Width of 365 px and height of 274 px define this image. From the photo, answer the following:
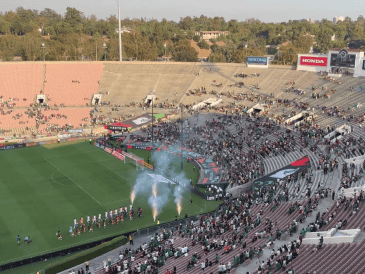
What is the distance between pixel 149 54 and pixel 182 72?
21.9 meters

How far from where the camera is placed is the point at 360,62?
65.3 m

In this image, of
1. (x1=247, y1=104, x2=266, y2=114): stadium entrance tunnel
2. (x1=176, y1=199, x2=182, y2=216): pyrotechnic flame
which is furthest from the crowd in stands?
(x1=247, y1=104, x2=266, y2=114): stadium entrance tunnel

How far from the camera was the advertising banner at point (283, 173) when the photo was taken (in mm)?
38963

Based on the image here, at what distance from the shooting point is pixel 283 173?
4009 centimetres

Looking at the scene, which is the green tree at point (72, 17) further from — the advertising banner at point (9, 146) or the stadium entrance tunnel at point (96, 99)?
the advertising banner at point (9, 146)

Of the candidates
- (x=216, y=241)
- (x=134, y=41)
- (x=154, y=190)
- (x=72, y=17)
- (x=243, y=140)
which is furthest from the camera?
(x=72, y=17)

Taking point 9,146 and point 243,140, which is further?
point 9,146

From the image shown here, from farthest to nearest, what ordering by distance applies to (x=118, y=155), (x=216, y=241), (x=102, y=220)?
(x=118, y=155)
(x=102, y=220)
(x=216, y=241)

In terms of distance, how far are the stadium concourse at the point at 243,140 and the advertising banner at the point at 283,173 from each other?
18 centimetres

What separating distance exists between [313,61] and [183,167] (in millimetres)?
36148

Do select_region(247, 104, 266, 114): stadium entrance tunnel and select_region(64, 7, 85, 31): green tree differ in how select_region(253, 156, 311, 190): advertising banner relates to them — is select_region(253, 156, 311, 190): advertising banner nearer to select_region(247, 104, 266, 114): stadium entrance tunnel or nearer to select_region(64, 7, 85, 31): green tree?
select_region(247, 104, 266, 114): stadium entrance tunnel


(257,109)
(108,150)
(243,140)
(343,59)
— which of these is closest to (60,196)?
(108,150)

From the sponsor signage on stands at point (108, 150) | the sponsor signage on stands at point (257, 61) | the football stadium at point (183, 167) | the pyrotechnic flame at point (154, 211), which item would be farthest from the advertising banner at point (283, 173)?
the sponsor signage on stands at point (257, 61)

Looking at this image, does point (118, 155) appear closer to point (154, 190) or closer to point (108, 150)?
point (108, 150)
